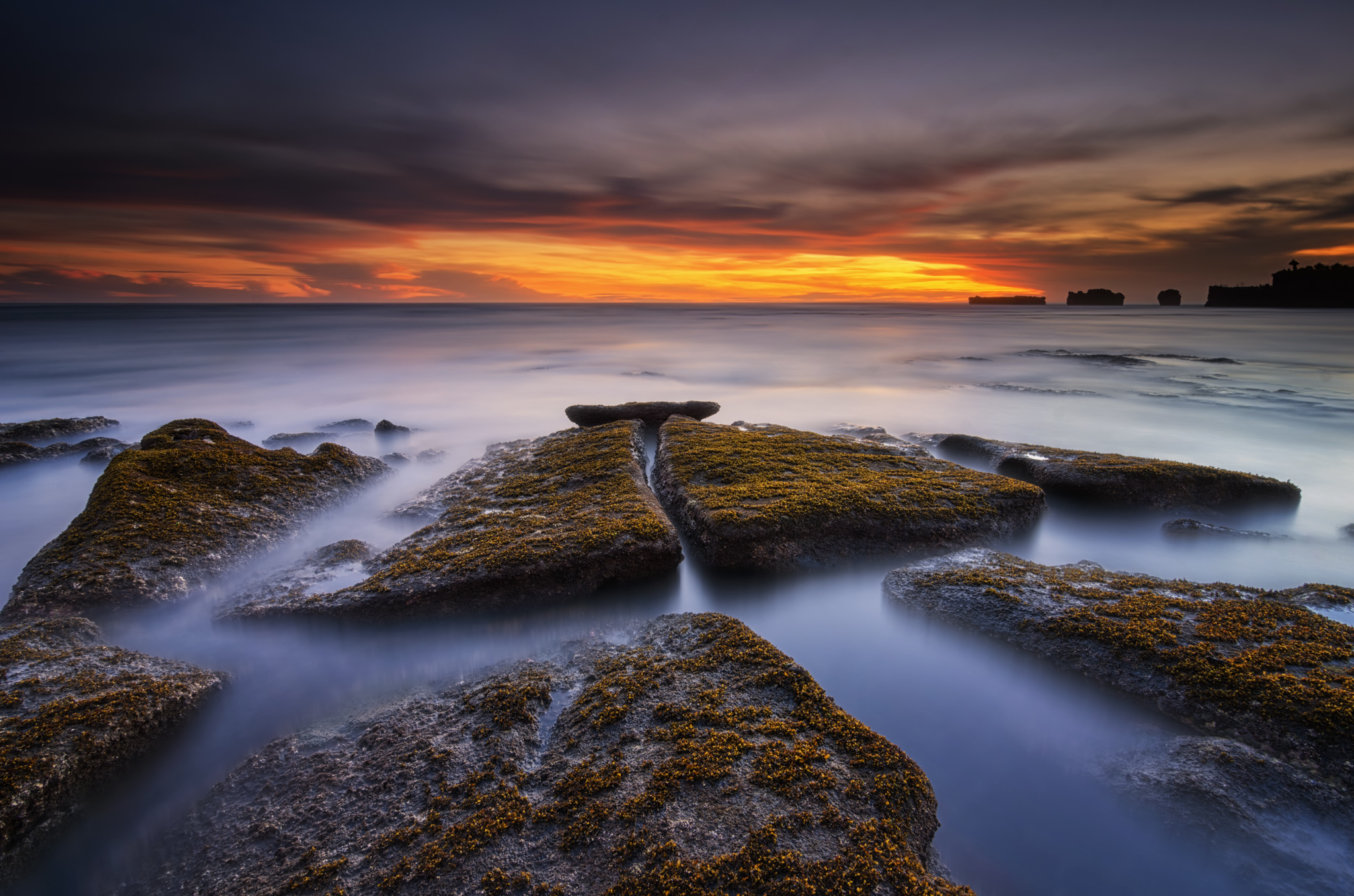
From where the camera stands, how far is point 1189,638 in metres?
3.75

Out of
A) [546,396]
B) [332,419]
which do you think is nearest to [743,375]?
[546,396]

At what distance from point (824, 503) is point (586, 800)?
3.81 metres

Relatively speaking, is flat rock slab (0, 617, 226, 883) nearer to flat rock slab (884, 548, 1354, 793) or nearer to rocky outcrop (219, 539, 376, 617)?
rocky outcrop (219, 539, 376, 617)

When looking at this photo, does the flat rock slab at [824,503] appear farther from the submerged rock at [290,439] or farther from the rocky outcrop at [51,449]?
the rocky outcrop at [51,449]

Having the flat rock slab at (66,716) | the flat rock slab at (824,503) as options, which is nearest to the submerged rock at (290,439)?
the flat rock slab at (824,503)

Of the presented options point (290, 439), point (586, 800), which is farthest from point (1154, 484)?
point (290, 439)

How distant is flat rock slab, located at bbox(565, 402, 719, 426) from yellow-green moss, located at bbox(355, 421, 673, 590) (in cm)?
353

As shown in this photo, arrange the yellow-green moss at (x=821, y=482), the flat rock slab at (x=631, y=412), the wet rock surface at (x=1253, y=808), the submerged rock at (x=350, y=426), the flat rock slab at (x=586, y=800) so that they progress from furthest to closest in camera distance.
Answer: the submerged rock at (x=350, y=426) → the flat rock slab at (x=631, y=412) → the yellow-green moss at (x=821, y=482) → the wet rock surface at (x=1253, y=808) → the flat rock slab at (x=586, y=800)

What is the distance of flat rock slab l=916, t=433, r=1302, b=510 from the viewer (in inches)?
276

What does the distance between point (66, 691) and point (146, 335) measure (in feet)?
166

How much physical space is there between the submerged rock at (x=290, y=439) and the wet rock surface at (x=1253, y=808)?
1277cm

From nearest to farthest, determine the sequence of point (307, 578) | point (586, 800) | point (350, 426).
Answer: point (586, 800)
point (307, 578)
point (350, 426)

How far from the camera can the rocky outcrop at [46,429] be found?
10.9 metres

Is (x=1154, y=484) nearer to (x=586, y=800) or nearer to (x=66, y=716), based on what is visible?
(x=586, y=800)
